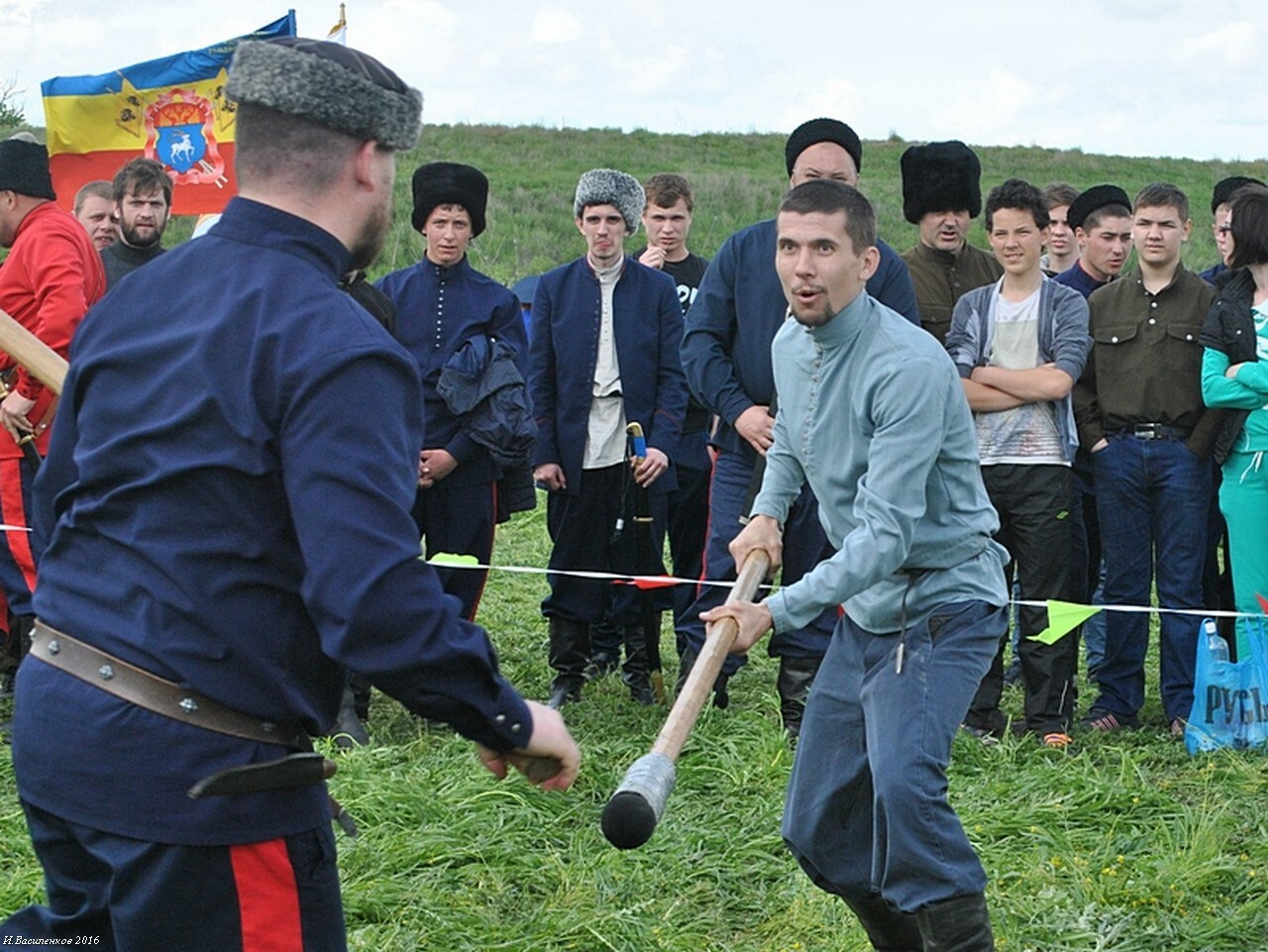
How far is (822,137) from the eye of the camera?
22.7 feet

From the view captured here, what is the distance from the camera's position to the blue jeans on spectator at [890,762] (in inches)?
153

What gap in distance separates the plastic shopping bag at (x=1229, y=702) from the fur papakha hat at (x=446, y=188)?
374 cm

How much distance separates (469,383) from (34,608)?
4.26 meters

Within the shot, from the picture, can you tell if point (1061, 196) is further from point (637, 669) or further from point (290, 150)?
point (290, 150)

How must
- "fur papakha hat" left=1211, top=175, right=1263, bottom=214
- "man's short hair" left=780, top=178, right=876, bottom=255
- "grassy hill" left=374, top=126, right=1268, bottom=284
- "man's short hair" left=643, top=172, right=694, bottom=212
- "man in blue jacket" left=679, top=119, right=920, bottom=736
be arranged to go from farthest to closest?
"grassy hill" left=374, top=126, right=1268, bottom=284 < "man's short hair" left=643, top=172, right=694, bottom=212 < "fur papakha hat" left=1211, top=175, right=1263, bottom=214 < "man in blue jacket" left=679, top=119, right=920, bottom=736 < "man's short hair" left=780, top=178, right=876, bottom=255

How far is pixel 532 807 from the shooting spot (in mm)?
5680

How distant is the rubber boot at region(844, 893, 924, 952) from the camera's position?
418 cm

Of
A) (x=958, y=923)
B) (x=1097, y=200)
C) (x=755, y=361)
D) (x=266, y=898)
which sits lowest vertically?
(x=958, y=923)

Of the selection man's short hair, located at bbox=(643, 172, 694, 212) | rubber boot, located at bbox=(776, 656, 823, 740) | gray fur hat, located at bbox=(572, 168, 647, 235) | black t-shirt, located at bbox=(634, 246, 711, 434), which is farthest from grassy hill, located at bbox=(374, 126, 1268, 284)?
rubber boot, located at bbox=(776, 656, 823, 740)

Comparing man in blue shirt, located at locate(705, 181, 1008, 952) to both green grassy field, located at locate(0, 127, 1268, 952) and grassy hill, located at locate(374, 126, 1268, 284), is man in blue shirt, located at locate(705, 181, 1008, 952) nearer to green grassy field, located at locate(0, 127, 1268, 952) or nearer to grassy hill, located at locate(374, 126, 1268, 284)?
green grassy field, located at locate(0, 127, 1268, 952)

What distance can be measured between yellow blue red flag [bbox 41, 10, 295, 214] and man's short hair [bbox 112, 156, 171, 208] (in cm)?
191

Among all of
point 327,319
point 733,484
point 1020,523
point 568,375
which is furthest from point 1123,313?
point 327,319

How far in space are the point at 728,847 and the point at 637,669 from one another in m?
2.42

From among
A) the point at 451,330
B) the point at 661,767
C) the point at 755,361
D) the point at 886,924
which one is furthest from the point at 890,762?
the point at 451,330
